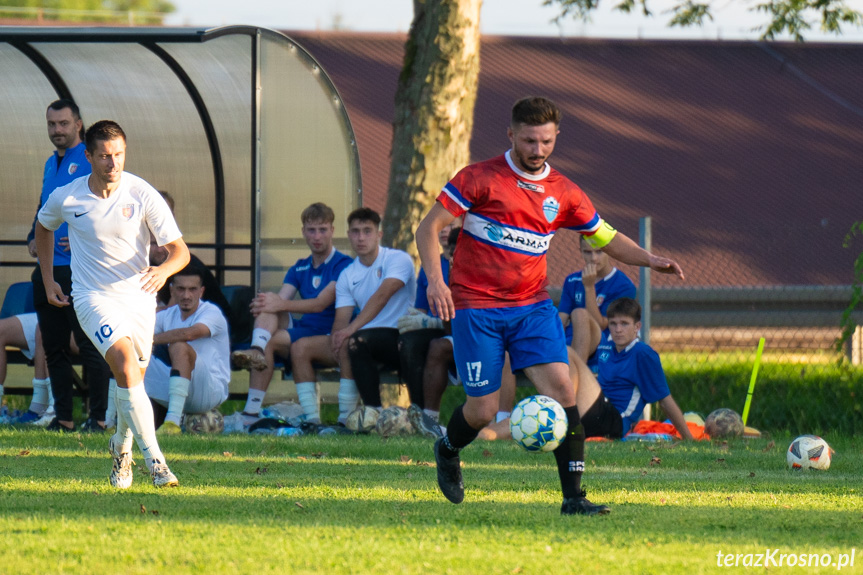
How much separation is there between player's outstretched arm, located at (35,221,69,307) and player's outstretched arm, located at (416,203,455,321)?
277 cm

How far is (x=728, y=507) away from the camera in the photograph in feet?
19.1

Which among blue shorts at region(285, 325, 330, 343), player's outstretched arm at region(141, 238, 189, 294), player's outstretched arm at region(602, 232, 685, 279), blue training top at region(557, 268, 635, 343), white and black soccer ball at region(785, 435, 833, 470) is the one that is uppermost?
player's outstretched arm at region(602, 232, 685, 279)

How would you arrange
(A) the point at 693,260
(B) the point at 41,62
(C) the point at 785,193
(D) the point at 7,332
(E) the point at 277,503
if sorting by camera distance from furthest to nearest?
(C) the point at 785,193, (A) the point at 693,260, (B) the point at 41,62, (D) the point at 7,332, (E) the point at 277,503

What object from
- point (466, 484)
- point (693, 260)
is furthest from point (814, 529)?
point (693, 260)

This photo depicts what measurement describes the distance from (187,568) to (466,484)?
2678 millimetres

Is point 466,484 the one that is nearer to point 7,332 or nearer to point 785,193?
point 7,332

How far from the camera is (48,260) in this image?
738 centimetres

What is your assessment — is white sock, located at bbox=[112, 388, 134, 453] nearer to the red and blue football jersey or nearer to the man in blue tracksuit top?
the red and blue football jersey

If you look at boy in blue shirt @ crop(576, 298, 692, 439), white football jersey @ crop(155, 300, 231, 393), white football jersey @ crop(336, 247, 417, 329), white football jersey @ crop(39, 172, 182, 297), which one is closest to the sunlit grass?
boy in blue shirt @ crop(576, 298, 692, 439)

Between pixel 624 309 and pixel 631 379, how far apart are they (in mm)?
585

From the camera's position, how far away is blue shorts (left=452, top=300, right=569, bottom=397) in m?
5.74

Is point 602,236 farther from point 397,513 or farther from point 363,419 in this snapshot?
point 363,419

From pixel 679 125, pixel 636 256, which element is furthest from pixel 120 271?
pixel 679 125

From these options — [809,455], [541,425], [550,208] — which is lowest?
[809,455]
